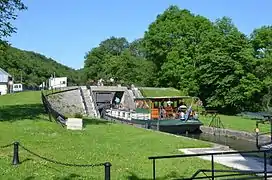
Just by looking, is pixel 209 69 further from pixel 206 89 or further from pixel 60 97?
pixel 60 97

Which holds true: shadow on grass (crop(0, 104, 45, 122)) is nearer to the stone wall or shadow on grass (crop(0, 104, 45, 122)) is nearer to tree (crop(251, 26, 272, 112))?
the stone wall

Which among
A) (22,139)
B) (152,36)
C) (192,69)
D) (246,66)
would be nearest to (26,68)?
(152,36)

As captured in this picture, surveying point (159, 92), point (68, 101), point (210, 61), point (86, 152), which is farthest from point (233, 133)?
point (159, 92)

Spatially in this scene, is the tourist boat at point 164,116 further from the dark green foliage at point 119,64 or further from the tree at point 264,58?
the dark green foliage at point 119,64

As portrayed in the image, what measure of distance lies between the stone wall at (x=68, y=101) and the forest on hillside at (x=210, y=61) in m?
15.8

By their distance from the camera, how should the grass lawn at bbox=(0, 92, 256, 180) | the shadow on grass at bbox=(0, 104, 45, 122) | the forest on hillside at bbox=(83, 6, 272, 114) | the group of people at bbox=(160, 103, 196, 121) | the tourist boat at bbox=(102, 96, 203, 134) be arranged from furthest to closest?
the forest on hillside at bbox=(83, 6, 272, 114)
the group of people at bbox=(160, 103, 196, 121)
the tourist boat at bbox=(102, 96, 203, 134)
the shadow on grass at bbox=(0, 104, 45, 122)
the grass lawn at bbox=(0, 92, 256, 180)

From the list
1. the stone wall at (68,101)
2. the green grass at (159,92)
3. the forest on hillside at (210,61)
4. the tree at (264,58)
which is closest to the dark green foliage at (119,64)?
the forest on hillside at (210,61)

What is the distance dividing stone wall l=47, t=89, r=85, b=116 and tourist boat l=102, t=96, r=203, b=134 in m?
4.73

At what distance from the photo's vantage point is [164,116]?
136 feet

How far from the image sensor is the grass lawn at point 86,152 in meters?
12.6

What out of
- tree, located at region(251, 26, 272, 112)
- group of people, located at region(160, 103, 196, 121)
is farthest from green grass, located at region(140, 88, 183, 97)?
group of people, located at region(160, 103, 196, 121)

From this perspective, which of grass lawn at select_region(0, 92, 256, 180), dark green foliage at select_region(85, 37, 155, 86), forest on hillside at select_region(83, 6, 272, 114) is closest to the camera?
grass lawn at select_region(0, 92, 256, 180)

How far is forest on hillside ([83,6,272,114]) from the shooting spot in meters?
49.1

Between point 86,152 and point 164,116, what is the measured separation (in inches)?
991
